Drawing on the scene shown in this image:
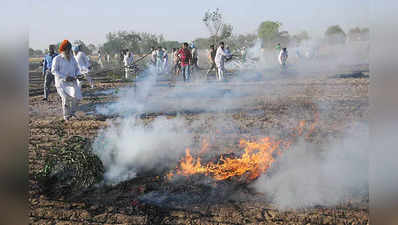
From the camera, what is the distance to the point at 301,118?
8.18m

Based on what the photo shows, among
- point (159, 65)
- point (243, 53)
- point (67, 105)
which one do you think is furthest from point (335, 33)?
point (159, 65)

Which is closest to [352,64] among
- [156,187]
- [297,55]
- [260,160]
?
[297,55]

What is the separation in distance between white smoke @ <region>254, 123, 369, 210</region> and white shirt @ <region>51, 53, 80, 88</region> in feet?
16.2

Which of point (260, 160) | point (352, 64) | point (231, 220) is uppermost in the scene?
point (352, 64)

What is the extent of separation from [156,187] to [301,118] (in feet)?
15.4

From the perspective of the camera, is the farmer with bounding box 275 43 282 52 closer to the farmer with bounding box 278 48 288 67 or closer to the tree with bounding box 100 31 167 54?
the farmer with bounding box 278 48 288 67

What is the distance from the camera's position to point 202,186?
4.66 m

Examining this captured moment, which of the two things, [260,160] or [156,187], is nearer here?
[156,187]

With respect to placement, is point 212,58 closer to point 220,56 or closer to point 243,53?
point 220,56

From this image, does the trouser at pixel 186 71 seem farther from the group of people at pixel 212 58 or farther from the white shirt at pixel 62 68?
the white shirt at pixel 62 68

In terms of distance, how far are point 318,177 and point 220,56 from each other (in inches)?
394

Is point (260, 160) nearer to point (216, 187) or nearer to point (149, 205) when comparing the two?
point (216, 187)

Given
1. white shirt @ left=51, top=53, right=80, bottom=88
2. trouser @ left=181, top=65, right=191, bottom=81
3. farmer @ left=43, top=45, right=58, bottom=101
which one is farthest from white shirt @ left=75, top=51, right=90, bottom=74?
trouser @ left=181, top=65, right=191, bottom=81

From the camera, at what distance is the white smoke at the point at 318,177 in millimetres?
Result: 4332
